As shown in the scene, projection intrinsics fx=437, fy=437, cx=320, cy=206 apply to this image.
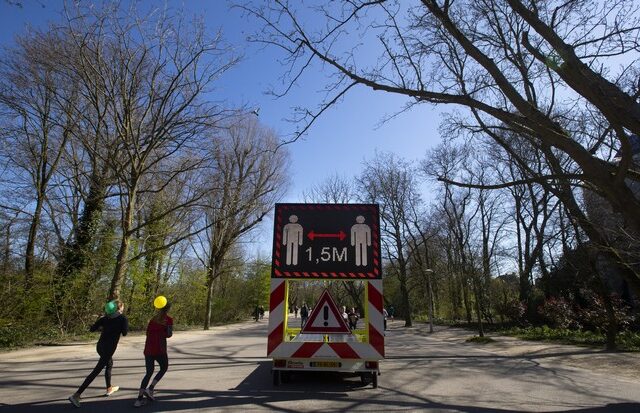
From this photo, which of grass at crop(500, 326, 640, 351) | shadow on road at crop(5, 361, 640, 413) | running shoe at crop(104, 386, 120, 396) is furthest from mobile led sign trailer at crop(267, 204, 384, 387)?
grass at crop(500, 326, 640, 351)

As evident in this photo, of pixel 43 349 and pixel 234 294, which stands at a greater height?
pixel 234 294

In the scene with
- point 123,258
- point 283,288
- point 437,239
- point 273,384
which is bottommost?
point 273,384

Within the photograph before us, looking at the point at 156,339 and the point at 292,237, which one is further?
the point at 292,237

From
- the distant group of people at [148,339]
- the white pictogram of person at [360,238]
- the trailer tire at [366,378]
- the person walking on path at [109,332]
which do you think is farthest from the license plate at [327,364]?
the person walking on path at [109,332]

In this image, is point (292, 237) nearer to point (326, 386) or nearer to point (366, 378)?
point (326, 386)

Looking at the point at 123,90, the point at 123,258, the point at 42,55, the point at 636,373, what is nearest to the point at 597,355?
the point at 636,373

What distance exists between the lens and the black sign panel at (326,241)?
848 centimetres

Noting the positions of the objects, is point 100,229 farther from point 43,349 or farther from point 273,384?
point 273,384

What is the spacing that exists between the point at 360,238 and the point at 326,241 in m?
0.67

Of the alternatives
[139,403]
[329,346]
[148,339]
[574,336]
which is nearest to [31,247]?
[148,339]

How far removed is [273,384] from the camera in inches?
333

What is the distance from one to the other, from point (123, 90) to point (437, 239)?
3689 centimetres

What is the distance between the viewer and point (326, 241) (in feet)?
28.3

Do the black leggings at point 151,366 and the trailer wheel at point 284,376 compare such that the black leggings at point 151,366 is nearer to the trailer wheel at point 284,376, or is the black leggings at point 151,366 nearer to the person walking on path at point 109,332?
the person walking on path at point 109,332
